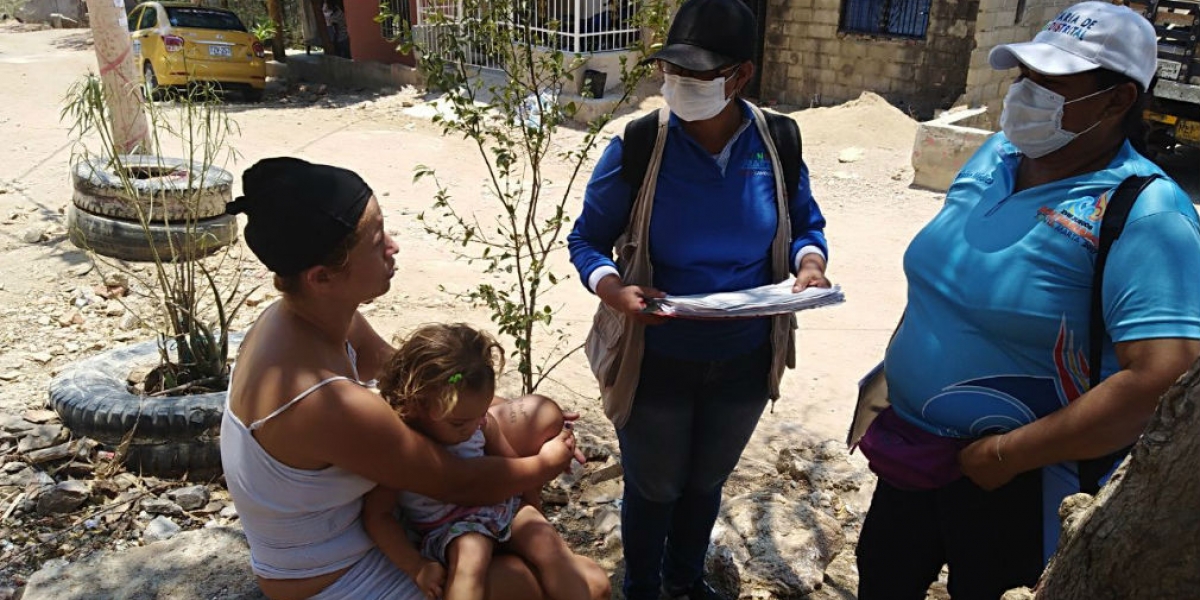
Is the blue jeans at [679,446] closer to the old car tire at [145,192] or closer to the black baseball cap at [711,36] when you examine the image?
the black baseball cap at [711,36]

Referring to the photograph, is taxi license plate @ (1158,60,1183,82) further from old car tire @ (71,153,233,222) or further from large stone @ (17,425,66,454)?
large stone @ (17,425,66,454)

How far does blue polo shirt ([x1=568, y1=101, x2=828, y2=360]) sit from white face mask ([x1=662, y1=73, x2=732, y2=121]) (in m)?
0.06

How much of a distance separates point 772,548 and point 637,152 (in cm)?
152

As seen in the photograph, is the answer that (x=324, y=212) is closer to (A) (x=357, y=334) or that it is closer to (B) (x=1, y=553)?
(A) (x=357, y=334)

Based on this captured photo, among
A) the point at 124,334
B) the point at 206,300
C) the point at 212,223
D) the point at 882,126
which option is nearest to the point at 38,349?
the point at 124,334

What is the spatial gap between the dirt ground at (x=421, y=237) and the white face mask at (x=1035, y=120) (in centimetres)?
240

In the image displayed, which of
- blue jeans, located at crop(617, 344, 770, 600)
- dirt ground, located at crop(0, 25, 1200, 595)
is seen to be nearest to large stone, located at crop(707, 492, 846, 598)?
blue jeans, located at crop(617, 344, 770, 600)

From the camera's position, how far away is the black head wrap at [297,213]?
70.0 inches

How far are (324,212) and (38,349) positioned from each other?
418cm

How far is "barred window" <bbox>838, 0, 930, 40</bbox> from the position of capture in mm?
13547

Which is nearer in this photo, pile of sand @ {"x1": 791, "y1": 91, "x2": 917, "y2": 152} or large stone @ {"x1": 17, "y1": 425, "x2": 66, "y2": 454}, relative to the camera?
large stone @ {"x1": 17, "y1": 425, "x2": 66, "y2": 454}

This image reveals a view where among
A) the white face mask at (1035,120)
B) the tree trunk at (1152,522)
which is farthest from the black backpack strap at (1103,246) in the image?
the tree trunk at (1152,522)

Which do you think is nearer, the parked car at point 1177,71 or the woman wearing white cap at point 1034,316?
the woman wearing white cap at point 1034,316

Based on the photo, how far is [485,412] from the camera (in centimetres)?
203
